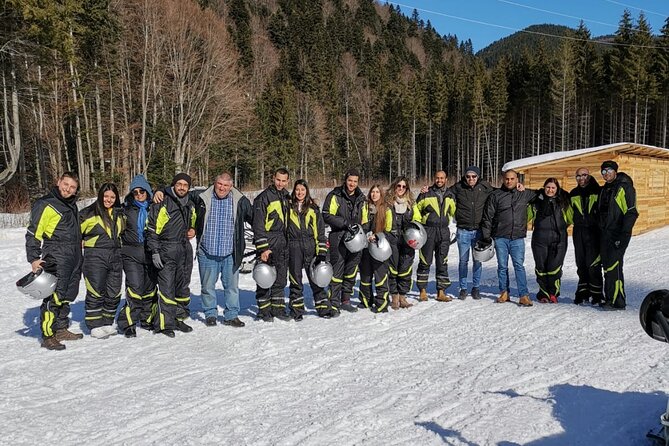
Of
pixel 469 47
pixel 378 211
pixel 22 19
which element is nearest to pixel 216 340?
pixel 378 211

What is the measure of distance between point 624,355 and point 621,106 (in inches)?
1931

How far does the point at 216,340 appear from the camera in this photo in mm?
5938

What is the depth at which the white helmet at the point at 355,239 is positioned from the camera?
6848 millimetres

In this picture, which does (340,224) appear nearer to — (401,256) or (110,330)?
(401,256)

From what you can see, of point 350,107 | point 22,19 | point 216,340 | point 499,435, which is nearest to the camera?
point 499,435

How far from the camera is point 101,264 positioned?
238 inches

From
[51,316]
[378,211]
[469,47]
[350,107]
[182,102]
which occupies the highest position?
[469,47]

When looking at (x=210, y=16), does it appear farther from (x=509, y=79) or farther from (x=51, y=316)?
(x=509, y=79)

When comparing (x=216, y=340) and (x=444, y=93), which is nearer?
(x=216, y=340)

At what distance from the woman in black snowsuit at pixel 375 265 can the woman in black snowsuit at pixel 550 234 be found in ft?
7.45

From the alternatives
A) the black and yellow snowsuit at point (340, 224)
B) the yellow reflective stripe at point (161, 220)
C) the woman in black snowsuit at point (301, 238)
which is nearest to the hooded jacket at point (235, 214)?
the yellow reflective stripe at point (161, 220)

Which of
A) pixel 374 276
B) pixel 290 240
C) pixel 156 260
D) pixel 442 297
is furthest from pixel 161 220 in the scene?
pixel 442 297

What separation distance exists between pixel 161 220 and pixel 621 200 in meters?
6.15

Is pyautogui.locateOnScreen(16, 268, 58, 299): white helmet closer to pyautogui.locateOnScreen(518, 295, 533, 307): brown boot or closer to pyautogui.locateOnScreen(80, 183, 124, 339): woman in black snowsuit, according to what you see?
pyautogui.locateOnScreen(80, 183, 124, 339): woman in black snowsuit
